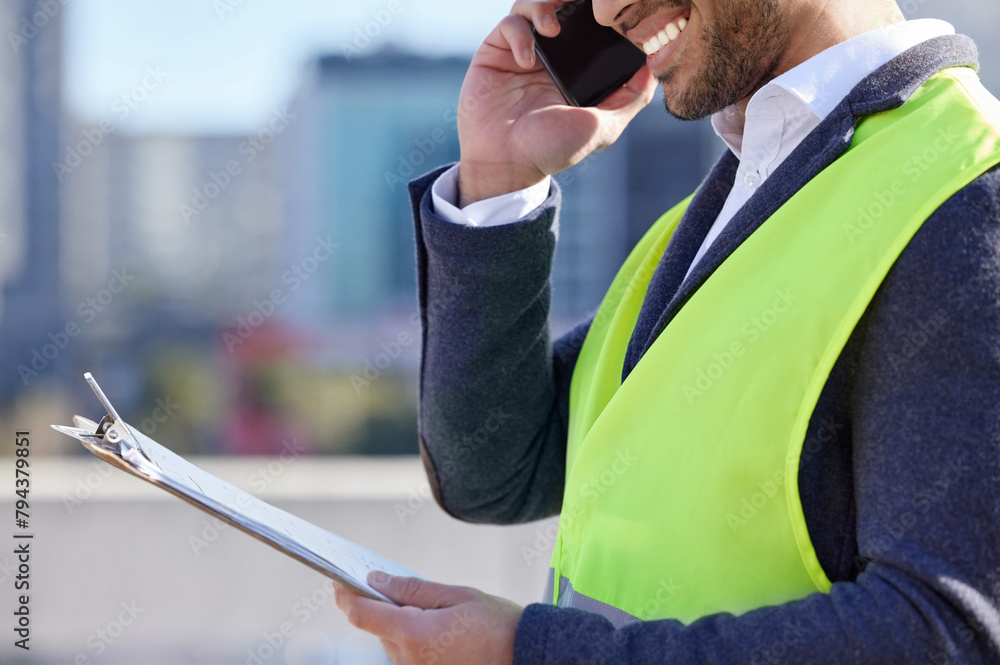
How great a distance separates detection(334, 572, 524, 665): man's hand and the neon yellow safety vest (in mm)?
174

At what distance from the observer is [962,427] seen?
0.77 m

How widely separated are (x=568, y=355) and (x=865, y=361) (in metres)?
0.81

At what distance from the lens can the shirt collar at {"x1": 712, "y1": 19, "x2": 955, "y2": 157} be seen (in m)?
1.08

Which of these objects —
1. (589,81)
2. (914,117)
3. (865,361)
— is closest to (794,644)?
(865,361)

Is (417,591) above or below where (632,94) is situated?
below

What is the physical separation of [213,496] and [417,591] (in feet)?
0.77

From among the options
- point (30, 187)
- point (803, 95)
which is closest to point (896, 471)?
point (803, 95)

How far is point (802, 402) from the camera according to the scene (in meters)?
0.86

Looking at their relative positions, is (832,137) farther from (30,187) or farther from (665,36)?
(30,187)

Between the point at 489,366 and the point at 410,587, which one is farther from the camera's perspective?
the point at 489,366

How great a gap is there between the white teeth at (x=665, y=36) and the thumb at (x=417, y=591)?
0.88 m

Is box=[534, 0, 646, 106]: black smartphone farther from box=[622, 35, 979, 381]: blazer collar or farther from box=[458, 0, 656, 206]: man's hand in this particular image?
box=[622, 35, 979, 381]: blazer collar

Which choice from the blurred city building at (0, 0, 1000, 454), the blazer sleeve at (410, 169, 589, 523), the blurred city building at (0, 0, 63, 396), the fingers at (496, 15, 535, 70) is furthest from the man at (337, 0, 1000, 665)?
the blurred city building at (0, 0, 63, 396)

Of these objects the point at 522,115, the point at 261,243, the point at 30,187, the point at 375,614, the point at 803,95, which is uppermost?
the point at 803,95
